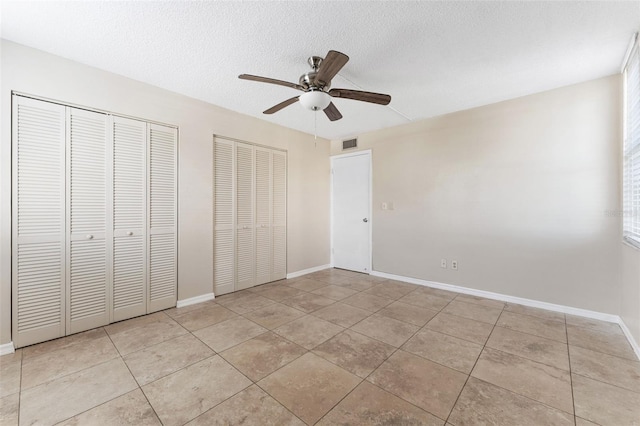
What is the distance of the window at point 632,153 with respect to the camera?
219cm

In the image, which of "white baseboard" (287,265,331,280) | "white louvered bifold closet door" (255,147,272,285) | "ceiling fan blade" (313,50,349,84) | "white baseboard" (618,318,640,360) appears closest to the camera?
"ceiling fan blade" (313,50,349,84)

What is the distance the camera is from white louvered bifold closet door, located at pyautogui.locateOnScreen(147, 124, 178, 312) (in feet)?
9.62

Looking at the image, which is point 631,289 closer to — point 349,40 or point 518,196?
point 518,196

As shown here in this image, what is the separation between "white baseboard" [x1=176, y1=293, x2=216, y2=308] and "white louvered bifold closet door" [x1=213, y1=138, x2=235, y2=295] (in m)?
0.10

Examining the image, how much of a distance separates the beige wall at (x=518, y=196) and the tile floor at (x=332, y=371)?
0.55m

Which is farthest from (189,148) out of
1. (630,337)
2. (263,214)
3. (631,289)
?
(630,337)

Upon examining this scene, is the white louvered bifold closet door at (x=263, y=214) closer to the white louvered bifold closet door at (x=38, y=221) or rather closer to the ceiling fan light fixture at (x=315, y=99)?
the ceiling fan light fixture at (x=315, y=99)

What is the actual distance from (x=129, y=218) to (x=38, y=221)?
2.17ft

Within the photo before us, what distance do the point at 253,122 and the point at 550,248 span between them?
13.6ft

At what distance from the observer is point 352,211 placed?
16.1 ft

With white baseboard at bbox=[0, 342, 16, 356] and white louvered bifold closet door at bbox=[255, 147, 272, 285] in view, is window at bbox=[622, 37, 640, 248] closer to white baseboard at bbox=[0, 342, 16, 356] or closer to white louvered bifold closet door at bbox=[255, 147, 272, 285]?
white louvered bifold closet door at bbox=[255, 147, 272, 285]

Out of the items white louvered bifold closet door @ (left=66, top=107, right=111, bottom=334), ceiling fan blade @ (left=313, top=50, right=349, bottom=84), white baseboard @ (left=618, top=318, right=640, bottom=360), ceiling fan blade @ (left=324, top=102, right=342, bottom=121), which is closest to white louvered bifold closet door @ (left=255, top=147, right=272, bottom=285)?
ceiling fan blade @ (left=324, top=102, right=342, bottom=121)

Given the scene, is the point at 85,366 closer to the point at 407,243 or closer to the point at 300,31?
the point at 300,31

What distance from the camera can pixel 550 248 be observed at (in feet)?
9.82
